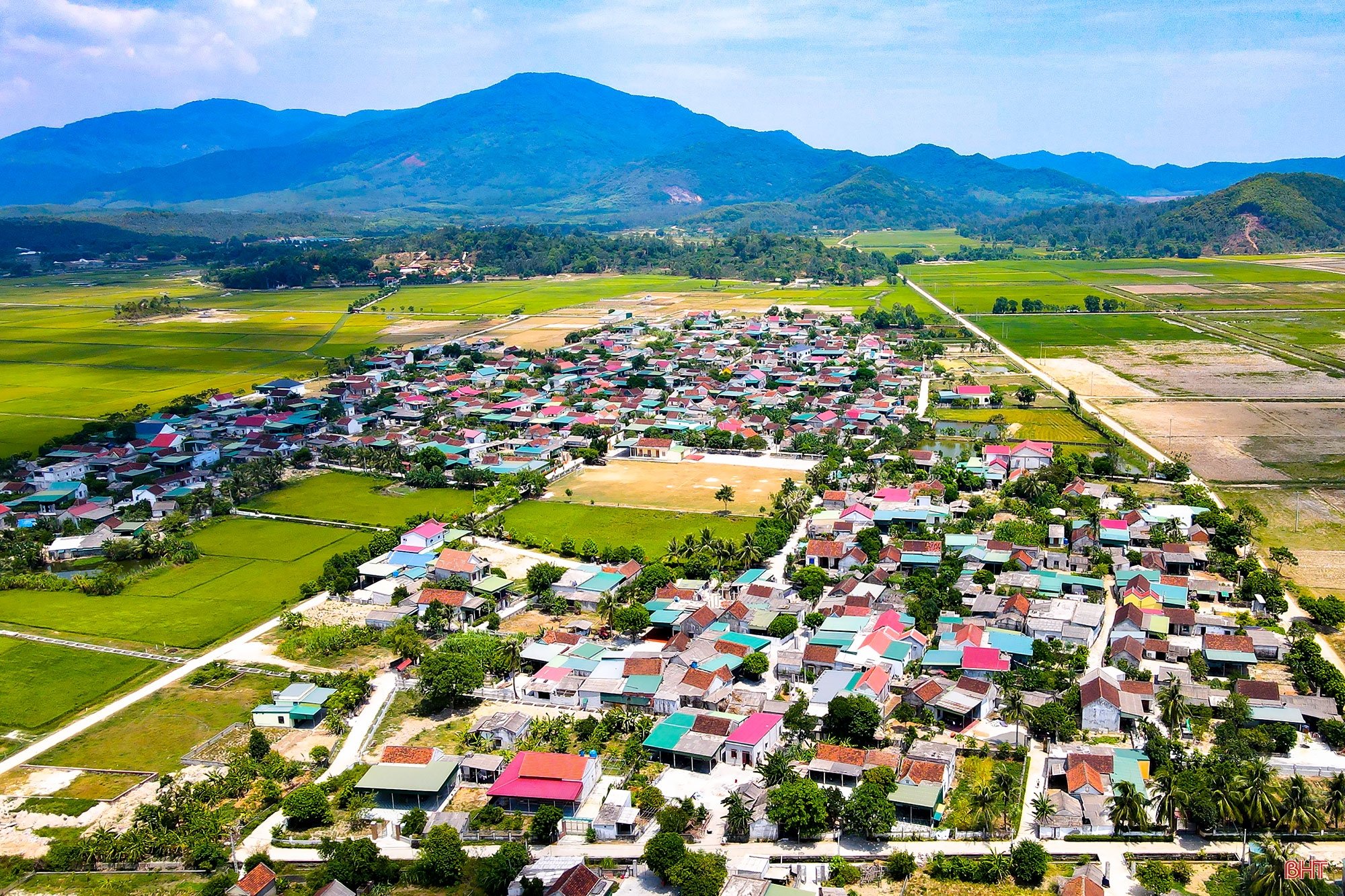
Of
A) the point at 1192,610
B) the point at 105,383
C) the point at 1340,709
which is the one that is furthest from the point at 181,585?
the point at 105,383

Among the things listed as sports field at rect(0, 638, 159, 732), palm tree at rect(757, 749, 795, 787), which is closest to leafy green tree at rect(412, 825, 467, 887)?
palm tree at rect(757, 749, 795, 787)

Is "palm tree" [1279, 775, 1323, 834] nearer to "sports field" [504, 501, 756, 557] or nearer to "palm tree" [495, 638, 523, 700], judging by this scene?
"palm tree" [495, 638, 523, 700]

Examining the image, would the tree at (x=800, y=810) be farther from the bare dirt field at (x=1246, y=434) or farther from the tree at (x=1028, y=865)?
the bare dirt field at (x=1246, y=434)

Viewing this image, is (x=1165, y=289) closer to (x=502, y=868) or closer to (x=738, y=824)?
(x=738, y=824)

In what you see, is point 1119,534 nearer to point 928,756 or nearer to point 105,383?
point 928,756

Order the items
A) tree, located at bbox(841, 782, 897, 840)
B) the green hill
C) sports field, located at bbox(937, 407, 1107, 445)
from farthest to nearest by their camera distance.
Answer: the green hill → sports field, located at bbox(937, 407, 1107, 445) → tree, located at bbox(841, 782, 897, 840)

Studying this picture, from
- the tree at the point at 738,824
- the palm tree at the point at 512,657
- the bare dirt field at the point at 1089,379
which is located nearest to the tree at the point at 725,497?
the palm tree at the point at 512,657
